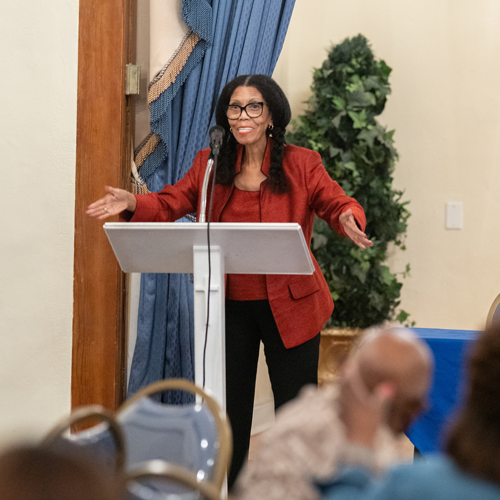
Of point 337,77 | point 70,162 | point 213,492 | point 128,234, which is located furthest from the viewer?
point 337,77

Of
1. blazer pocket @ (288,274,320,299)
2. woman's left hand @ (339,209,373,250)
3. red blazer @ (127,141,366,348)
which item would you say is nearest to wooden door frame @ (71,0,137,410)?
red blazer @ (127,141,366,348)

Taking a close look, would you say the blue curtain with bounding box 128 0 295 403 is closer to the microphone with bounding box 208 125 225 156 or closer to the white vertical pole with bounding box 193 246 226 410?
the microphone with bounding box 208 125 225 156

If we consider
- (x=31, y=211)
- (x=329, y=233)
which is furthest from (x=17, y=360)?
(x=329, y=233)

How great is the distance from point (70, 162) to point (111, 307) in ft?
2.11

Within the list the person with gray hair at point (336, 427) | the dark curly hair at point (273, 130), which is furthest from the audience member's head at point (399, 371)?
the dark curly hair at point (273, 130)

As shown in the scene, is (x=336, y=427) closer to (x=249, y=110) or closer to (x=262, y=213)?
(x=262, y=213)

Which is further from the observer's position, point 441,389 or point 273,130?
point 273,130

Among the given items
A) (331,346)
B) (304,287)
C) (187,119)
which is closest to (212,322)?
(304,287)

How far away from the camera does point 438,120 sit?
3.54 metres

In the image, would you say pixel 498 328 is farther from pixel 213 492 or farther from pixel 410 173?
pixel 410 173

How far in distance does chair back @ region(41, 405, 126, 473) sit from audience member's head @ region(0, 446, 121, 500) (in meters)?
0.30

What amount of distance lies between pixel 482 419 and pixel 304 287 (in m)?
1.30

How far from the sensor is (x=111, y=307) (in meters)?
2.53

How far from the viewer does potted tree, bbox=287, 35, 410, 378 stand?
3.15m
